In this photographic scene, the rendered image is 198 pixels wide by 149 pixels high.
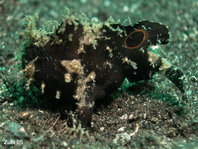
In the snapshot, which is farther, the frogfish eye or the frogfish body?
the frogfish eye

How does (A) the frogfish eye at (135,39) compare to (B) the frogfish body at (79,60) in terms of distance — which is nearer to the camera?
(B) the frogfish body at (79,60)

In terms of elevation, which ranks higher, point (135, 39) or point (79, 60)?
point (135, 39)

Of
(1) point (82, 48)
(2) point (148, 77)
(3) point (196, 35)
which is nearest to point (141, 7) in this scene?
(3) point (196, 35)

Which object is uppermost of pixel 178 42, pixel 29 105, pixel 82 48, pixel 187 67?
pixel 178 42

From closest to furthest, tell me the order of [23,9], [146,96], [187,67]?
1. [146,96]
2. [187,67]
3. [23,9]

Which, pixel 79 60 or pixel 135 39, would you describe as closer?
pixel 79 60

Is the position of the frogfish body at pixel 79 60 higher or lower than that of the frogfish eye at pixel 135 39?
lower

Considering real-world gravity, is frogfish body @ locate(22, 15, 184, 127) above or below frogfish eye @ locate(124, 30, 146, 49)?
below

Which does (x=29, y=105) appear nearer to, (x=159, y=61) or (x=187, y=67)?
(x=159, y=61)
